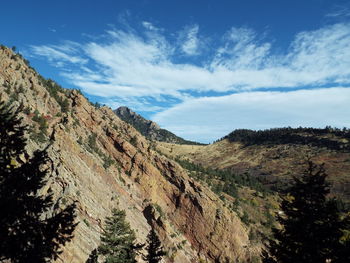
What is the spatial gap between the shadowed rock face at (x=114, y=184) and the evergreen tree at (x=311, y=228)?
75.9ft

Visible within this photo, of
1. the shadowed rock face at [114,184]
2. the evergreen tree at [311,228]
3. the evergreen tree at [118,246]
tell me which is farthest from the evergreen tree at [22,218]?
the shadowed rock face at [114,184]

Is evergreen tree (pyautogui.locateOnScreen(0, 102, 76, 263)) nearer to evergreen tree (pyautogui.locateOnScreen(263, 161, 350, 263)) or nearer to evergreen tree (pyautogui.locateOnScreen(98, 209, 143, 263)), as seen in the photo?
evergreen tree (pyautogui.locateOnScreen(263, 161, 350, 263))

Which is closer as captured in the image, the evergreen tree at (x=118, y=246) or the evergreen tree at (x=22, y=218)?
the evergreen tree at (x=22, y=218)

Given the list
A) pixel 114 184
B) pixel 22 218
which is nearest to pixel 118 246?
pixel 22 218

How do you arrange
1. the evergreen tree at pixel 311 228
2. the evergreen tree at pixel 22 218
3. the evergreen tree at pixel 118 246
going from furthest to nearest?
the evergreen tree at pixel 118 246
the evergreen tree at pixel 311 228
the evergreen tree at pixel 22 218

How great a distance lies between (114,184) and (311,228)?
39880 millimetres

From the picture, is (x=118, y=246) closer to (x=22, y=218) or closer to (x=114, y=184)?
(x=22, y=218)

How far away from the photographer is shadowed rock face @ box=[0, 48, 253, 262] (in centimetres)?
3556

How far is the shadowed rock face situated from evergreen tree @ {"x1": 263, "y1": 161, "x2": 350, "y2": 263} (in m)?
23.1

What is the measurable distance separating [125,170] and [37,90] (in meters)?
23.6

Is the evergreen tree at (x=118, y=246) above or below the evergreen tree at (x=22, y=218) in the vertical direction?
below

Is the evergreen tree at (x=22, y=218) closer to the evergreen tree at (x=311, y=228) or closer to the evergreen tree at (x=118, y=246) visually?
the evergreen tree at (x=311, y=228)

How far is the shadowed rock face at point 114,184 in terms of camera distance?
35.6m

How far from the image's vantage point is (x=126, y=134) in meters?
71.3
